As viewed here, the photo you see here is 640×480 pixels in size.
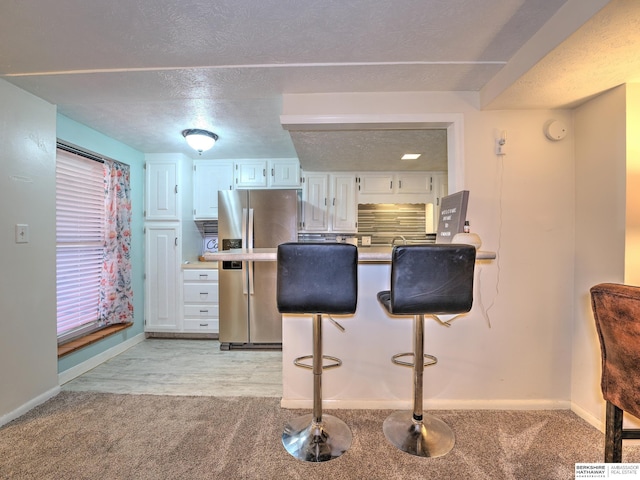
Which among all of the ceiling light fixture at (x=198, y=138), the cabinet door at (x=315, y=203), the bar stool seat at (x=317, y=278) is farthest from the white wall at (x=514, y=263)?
the cabinet door at (x=315, y=203)

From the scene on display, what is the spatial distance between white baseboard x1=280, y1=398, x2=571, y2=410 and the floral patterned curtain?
2.13 meters

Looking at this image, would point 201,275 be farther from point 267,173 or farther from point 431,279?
point 431,279

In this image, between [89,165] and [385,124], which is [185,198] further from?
[385,124]

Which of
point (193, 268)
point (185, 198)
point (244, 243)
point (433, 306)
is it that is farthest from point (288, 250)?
point (185, 198)

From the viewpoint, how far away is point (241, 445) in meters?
1.50

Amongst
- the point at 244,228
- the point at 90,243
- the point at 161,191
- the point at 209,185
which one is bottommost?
the point at 90,243

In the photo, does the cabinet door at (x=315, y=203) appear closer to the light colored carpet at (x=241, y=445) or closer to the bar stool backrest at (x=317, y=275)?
the light colored carpet at (x=241, y=445)

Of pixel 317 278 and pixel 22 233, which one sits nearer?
pixel 317 278

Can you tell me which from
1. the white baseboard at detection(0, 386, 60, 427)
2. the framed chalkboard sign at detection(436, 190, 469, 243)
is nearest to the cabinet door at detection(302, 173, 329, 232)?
the framed chalkboard sign at detection(436, 190, 469, 243)

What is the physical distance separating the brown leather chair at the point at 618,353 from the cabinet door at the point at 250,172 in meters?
3.11

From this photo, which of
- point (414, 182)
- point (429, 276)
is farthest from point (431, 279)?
point (414, 182)

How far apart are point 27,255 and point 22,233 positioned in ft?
0.50

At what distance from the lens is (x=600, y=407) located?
1619 millimetres


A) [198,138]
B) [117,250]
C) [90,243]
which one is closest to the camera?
[198,138]
